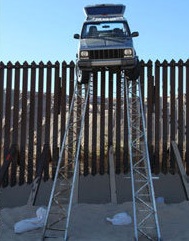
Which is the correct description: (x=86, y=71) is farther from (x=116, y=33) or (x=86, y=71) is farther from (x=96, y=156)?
(x=96, y=156)

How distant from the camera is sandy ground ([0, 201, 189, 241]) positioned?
9789 millimetres

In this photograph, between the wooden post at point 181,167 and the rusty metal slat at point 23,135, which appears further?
the rusty metal slat at point 23,135

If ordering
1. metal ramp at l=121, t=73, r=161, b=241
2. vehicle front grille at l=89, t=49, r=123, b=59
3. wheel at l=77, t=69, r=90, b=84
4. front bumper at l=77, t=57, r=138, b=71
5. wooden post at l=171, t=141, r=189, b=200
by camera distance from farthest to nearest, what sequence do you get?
1. wheel at l=77, t=69, r=90, b=84
2. vehicle front grille at l=89, t=49, r=123, b=59
3. front bumper at l=77, t=57, r=138, b=71
4. wooden post at l=171, t=141, r=189, b=200
5. metal ramp at l=121, t=73, r=161, b=241

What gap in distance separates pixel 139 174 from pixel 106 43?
3.73m

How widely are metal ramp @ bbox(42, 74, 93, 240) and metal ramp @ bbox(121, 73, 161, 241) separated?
127 cm

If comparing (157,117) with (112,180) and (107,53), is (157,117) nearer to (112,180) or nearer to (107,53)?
(112,180)

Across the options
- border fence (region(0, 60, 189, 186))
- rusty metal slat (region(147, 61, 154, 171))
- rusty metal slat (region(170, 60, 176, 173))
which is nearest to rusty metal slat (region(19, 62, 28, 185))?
border fence (region(0, 60, 189, 186))

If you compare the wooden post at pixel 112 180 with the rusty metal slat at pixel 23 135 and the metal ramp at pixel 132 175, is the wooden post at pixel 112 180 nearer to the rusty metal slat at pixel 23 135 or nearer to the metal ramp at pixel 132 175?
the metal ramp at pixel 132 175

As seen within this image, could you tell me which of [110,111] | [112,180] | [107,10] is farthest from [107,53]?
[112,180]

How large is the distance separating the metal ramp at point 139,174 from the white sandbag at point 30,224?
2.22m

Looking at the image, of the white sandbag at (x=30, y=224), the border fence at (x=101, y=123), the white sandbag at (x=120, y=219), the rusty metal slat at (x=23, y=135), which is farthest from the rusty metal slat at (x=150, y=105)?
the white sandbag at (x=30, y=224)

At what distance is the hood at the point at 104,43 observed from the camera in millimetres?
12531

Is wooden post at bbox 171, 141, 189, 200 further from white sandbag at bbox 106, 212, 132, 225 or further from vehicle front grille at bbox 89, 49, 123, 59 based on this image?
vehicle front grille at bbox 89, 49, 123, 59

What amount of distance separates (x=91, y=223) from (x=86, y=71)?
179 inches
